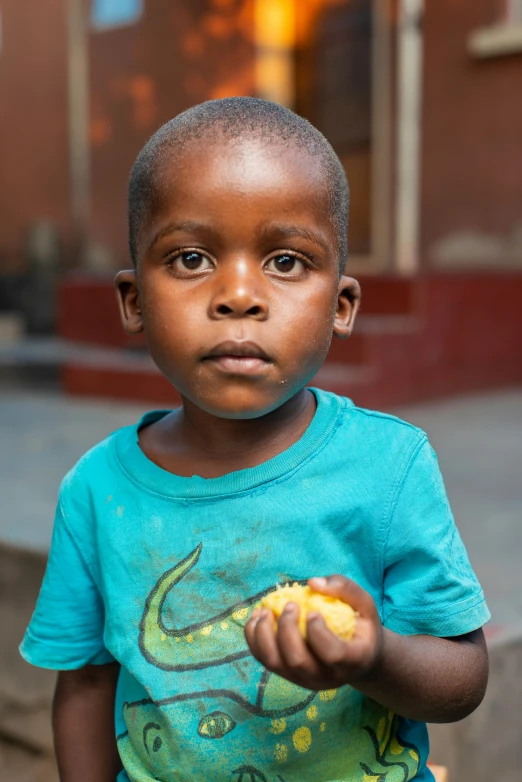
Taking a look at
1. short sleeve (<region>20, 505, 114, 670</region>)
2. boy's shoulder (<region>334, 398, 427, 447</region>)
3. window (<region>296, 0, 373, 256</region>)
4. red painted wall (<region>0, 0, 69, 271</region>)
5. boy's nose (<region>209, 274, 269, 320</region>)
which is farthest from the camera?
red painted wall (<region>0, 0, 69, 271</region>)

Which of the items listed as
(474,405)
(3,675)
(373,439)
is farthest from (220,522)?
(474,405)

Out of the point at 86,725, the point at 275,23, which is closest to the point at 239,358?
the point at 86,725

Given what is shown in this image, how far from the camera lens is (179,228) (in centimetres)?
115

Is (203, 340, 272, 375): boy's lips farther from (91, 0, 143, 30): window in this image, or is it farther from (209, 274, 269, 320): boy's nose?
(91, 0, 143, 30): window

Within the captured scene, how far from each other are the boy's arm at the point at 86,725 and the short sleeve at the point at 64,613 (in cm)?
6

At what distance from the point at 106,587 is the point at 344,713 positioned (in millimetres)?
345

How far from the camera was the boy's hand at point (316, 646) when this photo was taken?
2.91 feet

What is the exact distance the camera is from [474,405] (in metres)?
4.72

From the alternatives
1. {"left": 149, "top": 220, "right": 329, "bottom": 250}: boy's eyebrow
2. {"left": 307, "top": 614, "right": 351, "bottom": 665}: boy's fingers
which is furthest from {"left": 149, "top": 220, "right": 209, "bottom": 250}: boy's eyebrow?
{"left": 307, "top": 614, "right": 351, "bottom": 665}: boy's fingers

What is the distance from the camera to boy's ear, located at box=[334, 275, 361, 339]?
128 cm

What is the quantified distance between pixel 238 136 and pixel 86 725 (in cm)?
85

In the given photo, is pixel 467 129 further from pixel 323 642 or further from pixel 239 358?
pixel 323 642

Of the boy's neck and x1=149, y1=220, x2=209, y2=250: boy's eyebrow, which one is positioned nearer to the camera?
x1=149, y1=220, x2=209, y2=250: boy's eyebrow

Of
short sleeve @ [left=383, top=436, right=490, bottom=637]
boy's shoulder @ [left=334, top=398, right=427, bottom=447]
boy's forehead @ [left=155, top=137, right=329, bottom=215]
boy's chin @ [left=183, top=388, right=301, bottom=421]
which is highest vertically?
boy's forehead @ [left=155, top=137, right=329, bottom=215]
